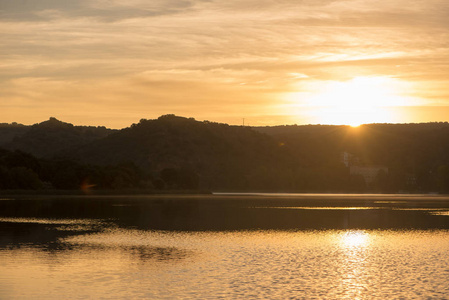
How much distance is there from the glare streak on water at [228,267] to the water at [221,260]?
0.17ft

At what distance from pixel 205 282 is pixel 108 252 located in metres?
12.9

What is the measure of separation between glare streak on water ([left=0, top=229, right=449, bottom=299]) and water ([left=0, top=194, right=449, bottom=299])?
0.05 m

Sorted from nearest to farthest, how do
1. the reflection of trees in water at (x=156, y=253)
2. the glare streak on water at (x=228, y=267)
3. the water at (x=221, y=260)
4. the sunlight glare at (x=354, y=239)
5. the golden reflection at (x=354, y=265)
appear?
the glare streak on water at (x=228, y=267) < the water at (x=221, y=260) < the golden reflection at (x=354, y=265) < the reflection of trees in water at (x=156, y=253) < the sunlight glare at (x=354, y=239)

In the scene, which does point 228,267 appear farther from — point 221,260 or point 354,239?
point 354,239

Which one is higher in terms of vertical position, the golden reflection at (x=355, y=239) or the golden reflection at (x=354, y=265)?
the golden reflection at (x=355, y=239)

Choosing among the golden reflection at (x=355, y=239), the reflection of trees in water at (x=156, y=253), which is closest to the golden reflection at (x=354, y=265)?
the golden reflection at (x=355, y=239)

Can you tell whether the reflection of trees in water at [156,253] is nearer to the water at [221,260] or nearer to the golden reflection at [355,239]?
the water at [221,260]

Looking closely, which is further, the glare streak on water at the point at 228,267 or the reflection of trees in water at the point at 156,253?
the reflection of trees in water at the point at 156,253

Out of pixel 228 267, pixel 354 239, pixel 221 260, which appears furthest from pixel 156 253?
pixel 354 239

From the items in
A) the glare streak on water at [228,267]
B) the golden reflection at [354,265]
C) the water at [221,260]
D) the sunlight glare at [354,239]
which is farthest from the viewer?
the sunlight glare at [354,239]

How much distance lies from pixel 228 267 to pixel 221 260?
2.93 meters

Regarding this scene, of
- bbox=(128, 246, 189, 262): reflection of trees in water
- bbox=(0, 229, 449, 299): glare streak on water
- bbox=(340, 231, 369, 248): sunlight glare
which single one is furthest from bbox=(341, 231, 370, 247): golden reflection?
bbox=(128, 246, 189, 262): reflection of trees in water

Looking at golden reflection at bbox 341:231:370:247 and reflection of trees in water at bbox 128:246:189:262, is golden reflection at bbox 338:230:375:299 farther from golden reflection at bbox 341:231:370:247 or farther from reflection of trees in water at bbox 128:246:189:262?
reflection of trees in water at bbox 128:246:189:262

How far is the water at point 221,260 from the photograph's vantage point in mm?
28656
